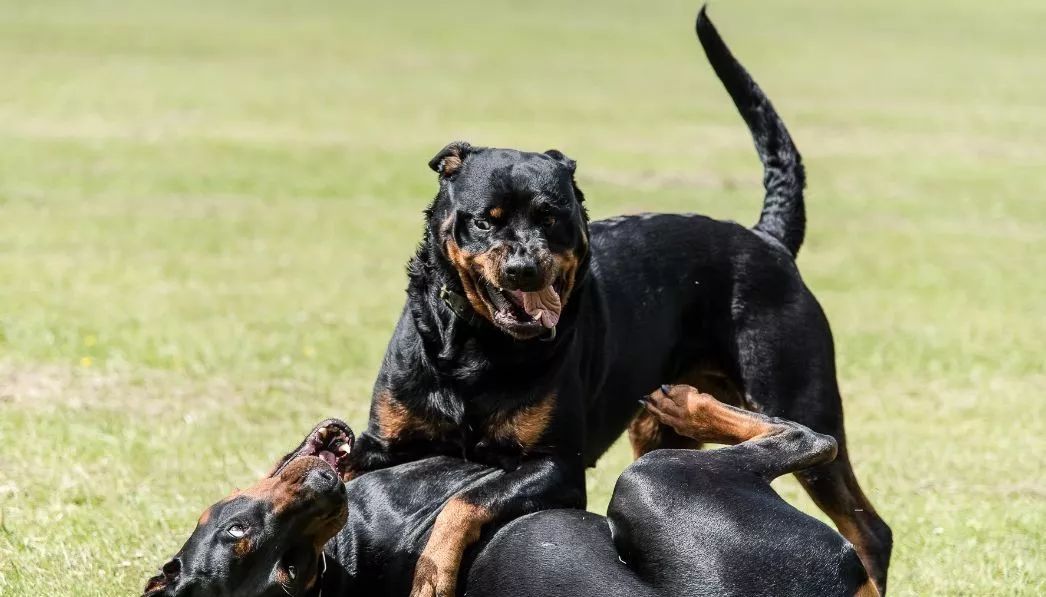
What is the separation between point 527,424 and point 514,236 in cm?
72

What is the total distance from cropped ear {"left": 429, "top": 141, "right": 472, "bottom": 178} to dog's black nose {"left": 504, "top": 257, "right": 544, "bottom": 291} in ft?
2.24

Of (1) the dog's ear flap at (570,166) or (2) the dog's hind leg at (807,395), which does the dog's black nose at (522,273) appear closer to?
(1) the dog's ear flap at (570,166)

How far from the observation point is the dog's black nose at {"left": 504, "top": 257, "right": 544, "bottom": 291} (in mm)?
5348

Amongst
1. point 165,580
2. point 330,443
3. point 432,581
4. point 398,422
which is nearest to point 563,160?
point 398,422

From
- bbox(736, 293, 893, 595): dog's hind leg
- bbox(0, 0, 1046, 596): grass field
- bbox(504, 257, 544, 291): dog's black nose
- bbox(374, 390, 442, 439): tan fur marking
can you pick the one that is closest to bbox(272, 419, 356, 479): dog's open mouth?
bbox(374, 390, 442, 439): tan fur marking

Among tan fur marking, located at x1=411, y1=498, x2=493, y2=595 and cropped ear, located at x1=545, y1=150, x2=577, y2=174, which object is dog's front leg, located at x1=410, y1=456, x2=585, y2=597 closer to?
tan fur marking, located at x1=411, y1=498, x2=493, y2=595

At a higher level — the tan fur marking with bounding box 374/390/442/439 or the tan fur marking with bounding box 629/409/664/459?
the tan fur marking with bounding box 374/390/442/439

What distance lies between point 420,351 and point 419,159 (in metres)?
16.7

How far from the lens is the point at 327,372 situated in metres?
10.2

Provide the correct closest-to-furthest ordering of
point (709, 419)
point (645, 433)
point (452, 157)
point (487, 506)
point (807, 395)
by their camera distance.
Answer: point (487, 506), point (709, 419), point (452, 157), point (807, 395), point (645, 433)

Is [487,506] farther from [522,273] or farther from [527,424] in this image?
[522,273]

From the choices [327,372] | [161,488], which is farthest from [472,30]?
[161,488]

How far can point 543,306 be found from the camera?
5.57 meters

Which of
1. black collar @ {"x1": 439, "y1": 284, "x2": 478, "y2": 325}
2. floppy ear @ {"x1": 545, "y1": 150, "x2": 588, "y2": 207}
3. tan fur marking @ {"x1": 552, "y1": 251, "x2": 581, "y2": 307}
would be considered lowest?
black collar @ {"x1": 439, "y1": 284, "x2": 478, "y2": 325}
